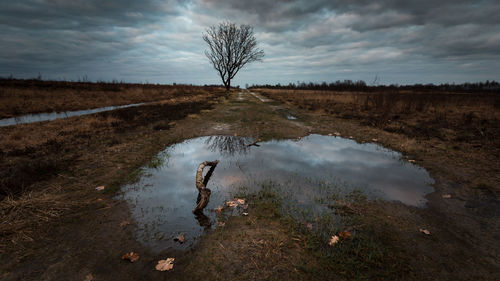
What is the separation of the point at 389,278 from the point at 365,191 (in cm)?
222

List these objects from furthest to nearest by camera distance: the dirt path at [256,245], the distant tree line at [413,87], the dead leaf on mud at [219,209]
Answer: the distant tree line at [413,87]
the dead leaf on mud at [219,209]
the dirt path at [256,245]

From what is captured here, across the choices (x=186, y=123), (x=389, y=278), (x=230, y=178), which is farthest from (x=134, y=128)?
(x=389, y=278)

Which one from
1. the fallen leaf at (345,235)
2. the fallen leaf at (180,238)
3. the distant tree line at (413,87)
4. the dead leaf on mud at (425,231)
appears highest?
the distant tree line at (413,87)

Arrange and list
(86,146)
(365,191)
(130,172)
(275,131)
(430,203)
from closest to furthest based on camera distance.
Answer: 1. (430,203)
2. (365,191)
3. (130,172)
4. (86,146)
5. (275,131)

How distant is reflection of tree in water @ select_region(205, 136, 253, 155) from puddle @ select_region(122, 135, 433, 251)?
0.03m

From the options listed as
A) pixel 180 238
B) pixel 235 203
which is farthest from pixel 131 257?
pixel 235 203

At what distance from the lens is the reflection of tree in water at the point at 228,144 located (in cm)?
675

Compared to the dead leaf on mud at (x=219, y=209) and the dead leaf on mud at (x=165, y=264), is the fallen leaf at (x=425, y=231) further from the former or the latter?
the dead leaf on mud at (x=165, y=264)

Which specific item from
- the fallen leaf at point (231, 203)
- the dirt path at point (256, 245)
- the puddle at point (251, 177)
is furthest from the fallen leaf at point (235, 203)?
the dirt path at point (256, 245)

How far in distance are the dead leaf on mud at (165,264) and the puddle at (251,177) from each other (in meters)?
0.24

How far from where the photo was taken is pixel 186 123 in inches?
434

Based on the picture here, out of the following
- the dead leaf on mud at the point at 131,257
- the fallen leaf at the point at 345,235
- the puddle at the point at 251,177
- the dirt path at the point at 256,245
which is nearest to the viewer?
the dirt path at the point at 256,245

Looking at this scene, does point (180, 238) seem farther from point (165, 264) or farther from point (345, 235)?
point (345, 235)

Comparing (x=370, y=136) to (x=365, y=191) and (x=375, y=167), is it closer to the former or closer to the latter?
(x=375, y=167)
